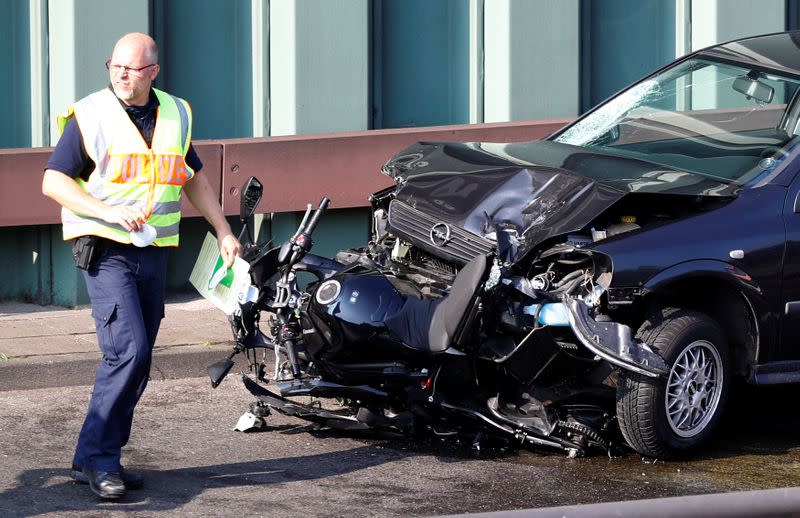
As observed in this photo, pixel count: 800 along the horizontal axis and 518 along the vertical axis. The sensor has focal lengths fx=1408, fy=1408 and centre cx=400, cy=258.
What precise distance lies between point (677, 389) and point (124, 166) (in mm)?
2698

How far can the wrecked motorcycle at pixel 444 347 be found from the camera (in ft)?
20.5

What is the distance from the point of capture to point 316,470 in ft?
20.6

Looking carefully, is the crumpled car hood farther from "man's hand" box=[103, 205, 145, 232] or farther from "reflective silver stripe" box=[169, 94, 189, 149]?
"man's hand" box=[103, 205, 145, 232]

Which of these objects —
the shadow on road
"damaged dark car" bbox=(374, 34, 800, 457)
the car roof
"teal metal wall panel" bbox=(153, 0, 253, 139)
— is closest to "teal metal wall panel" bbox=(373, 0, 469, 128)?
"teal metal wall panel" bbox=(153, 0, 253, 139)

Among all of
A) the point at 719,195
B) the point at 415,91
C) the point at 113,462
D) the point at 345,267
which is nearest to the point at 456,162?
the point at 345,267

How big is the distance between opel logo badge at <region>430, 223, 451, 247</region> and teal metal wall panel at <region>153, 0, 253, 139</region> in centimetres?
407

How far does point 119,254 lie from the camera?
576 centimetres

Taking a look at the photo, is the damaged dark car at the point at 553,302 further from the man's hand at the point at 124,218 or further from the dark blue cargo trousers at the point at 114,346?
the man's hand at the point at 124,218

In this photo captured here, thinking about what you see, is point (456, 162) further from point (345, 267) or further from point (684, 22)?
point (684, 22)

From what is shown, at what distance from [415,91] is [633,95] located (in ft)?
10.5

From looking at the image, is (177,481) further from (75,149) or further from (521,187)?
(521,187)

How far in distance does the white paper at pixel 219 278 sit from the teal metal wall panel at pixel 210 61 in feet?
13.3

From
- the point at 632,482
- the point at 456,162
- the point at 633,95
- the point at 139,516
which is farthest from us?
the point at 633,95

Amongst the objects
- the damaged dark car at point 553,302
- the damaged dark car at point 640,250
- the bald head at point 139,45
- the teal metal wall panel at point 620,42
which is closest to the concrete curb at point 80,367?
the damaged dark car at point 553,302
